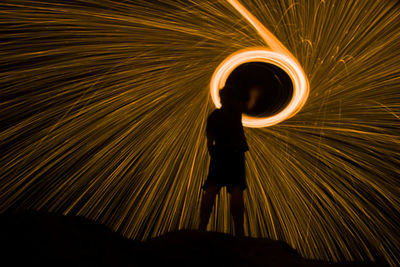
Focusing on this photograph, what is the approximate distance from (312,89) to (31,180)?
5.05 metres

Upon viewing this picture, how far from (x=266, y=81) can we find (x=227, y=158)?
2242 millimetres

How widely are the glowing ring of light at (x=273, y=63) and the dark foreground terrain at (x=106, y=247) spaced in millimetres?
2764

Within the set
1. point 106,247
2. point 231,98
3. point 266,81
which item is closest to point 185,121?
point 266,81

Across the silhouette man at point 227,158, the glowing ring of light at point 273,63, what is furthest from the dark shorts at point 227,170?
the glowing ring of light at point 273,63

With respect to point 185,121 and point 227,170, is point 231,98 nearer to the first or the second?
point 227,170

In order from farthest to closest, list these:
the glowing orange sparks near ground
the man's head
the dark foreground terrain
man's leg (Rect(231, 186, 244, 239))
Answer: the glowing orange sparks near ground
the man's head
man's leg (Rect(231, 186, 244, 239))
the dark foreground terrain

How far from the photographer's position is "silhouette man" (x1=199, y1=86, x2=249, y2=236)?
3328 millimetres

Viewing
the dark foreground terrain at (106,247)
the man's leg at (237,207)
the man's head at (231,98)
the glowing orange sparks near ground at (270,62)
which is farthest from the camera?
the glowing orange sparks near ground at (270,62)

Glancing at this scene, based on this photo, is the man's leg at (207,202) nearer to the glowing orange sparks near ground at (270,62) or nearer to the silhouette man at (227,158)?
the silhouette man at (227,158)

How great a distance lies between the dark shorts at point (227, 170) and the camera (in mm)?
3371

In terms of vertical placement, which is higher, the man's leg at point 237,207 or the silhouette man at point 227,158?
the silhouette man at point 227,158

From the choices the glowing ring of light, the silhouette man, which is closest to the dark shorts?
the silhouette man

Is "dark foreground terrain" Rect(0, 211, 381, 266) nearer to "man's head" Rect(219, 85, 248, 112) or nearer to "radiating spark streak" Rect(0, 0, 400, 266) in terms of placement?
"man's head" Rect(219, 85, 248, 112)

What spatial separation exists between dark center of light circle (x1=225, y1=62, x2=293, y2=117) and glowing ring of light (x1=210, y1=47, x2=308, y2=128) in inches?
2.5
